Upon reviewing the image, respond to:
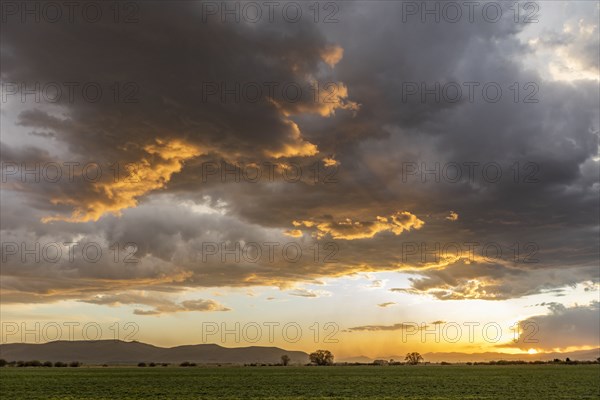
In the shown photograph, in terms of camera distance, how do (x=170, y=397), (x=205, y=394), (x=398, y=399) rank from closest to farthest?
1. (x=398, y=399)
2. (x=170, y=397)
3. (x=205, y=394)

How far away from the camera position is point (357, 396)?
53.3 m

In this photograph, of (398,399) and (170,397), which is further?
(170,397)

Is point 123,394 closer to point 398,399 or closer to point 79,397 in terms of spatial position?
point 79,397

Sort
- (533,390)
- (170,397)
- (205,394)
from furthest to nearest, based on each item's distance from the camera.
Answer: (533,390) → (205,394) → (170,397)

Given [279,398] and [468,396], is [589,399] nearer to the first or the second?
[468,396]

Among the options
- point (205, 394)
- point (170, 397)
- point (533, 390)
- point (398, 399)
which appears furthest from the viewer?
point (533, 390)

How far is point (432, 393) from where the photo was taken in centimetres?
5684

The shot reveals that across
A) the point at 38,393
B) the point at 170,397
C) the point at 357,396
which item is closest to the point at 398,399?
the point at 357,396

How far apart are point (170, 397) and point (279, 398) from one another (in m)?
11.2

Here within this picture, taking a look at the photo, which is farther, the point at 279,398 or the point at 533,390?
the point at 533,390

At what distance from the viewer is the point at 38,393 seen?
6000cm

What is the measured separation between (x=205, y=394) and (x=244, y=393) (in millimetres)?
4119

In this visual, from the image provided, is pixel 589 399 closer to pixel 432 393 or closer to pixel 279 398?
pixel 432 393

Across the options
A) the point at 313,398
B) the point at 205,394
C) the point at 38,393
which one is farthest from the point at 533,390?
the point at 38,393
